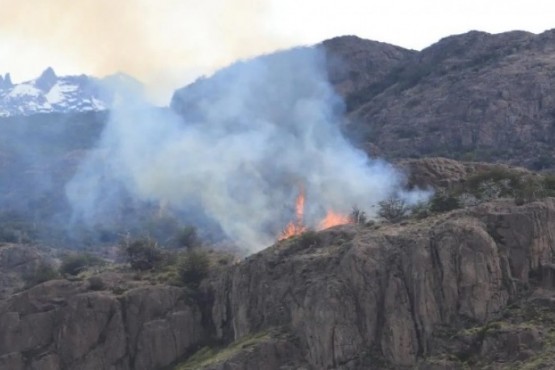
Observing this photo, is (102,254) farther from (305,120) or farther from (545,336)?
(545,336)

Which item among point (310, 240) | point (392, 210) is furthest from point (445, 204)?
point (310, 240)

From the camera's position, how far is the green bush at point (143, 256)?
358ft

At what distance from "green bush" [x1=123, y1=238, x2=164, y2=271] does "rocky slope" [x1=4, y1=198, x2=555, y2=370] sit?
1198cm

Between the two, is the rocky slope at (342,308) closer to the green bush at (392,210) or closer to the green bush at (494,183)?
the green bush at (392,210)

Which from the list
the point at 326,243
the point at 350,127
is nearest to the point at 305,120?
the point at 350,127

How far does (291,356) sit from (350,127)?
121295mm

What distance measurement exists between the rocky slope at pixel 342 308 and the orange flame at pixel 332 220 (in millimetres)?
19494

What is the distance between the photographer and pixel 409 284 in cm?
7738

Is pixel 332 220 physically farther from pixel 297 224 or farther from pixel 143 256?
pixel 143 256

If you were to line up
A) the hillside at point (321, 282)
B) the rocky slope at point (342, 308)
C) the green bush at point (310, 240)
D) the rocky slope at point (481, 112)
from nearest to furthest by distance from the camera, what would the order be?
1. the rocky slope at point (342, 308)
2. the hillside at point (321, 282)
3. the green bush at point (310, 240)
4. the rocky slope at point (481, 112)

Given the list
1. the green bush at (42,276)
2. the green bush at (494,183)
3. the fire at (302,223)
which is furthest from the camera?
the fire at (302,223)

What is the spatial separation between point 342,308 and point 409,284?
20.6 ft

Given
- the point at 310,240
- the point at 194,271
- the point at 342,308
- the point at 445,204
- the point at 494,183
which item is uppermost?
the point at 494,183

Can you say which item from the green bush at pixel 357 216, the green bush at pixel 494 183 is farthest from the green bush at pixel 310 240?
the green bush at pixel 494 183
